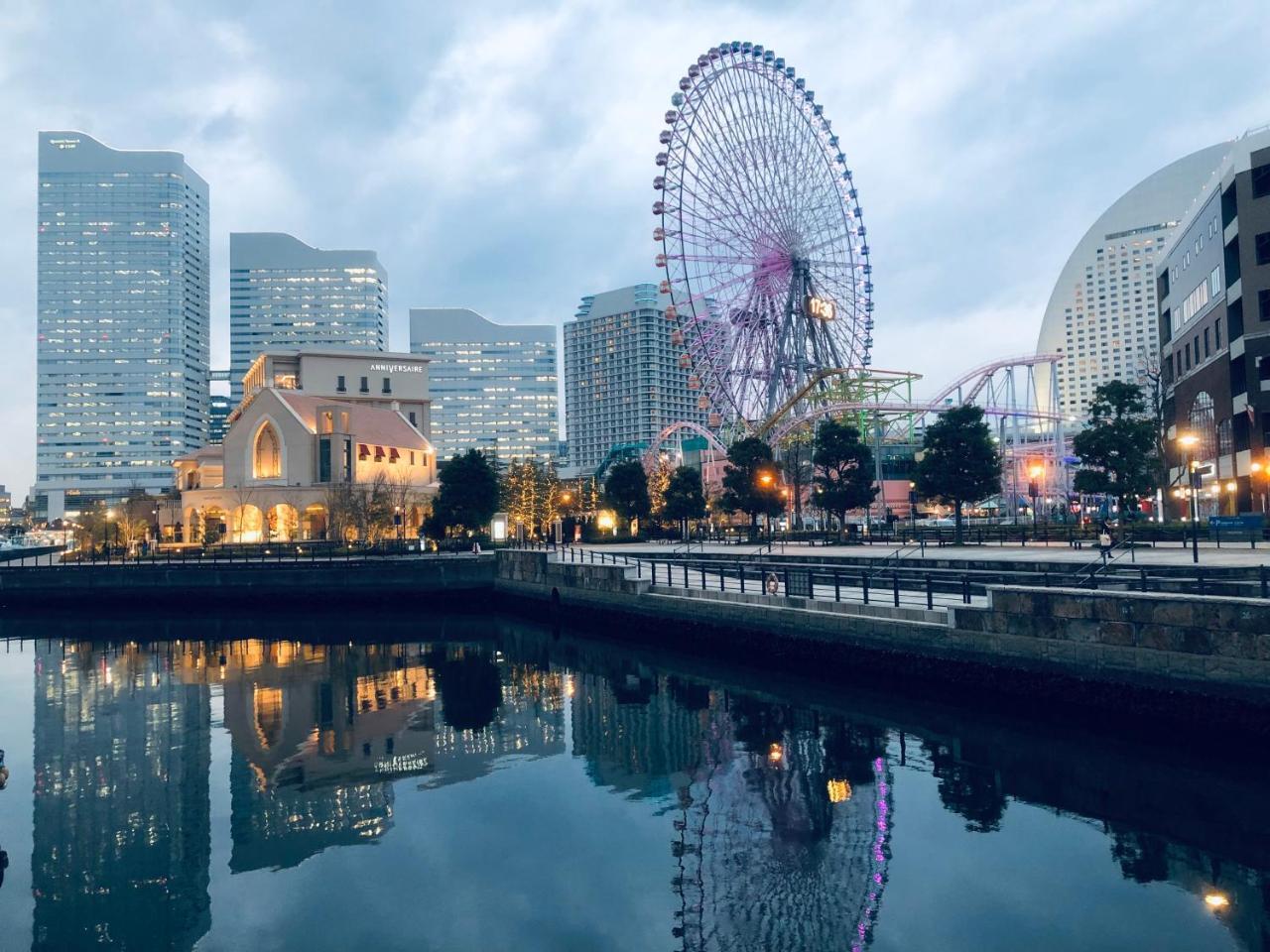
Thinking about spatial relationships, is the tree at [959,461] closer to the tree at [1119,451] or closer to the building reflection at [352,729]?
the tree at [1119,451]

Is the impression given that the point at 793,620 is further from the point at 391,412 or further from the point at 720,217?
the point at 391,412

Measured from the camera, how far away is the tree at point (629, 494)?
248ft

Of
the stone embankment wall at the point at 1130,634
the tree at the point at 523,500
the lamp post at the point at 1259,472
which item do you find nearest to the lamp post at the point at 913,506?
the lamp post at the point at 1259,472

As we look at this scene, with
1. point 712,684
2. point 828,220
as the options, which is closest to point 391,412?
point 828,220

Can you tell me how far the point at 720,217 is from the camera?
6531 centimetres

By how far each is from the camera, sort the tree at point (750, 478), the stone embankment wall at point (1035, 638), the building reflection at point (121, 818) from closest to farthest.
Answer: the building reflection at point (121, 818) → the stone embankment wall at point (1035, 638) → the tree at point (750, 478)

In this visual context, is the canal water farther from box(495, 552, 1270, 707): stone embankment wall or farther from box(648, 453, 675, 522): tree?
box(648, 453, 675, 522): tree

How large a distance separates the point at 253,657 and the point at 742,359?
4675 centimetres

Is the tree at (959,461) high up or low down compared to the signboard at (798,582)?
up

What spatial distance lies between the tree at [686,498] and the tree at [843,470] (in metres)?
11.6

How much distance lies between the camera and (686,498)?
2643 inches

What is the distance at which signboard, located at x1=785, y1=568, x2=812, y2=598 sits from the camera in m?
27.4

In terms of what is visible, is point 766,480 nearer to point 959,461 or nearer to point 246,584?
point 959,461

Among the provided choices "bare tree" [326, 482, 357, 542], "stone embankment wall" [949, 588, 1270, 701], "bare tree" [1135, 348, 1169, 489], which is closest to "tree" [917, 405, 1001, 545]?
"bare tree" [1135, 348, 1169, 489]
